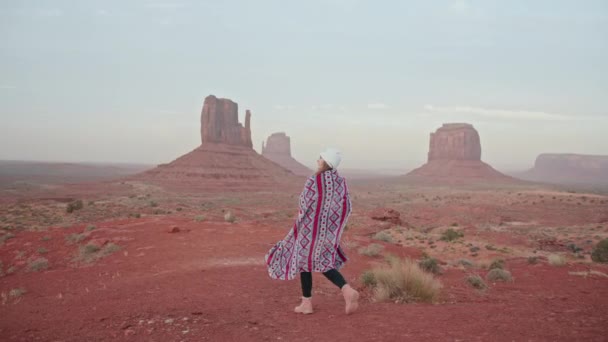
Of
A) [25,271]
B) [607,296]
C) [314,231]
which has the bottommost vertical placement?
[25,271]

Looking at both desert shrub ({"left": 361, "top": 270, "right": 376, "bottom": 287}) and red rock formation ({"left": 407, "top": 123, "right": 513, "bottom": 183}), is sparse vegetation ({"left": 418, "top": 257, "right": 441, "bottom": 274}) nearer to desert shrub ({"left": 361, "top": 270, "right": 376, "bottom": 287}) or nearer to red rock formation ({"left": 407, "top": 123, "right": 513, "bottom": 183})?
desert shrub ({"left": 361, "top": 270, "right": 376, "bottom": 287})

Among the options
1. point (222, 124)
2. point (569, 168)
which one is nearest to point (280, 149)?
point (222, 124)

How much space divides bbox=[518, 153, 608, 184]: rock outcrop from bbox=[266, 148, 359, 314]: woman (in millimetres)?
181220

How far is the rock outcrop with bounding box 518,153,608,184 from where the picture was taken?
160500 mm

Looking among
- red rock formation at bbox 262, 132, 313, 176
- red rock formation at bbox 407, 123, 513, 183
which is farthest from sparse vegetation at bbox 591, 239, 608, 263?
red rock formation at bbox 262, 132, 313, 176

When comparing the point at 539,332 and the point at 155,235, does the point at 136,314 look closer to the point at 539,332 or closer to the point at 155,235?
the point at 539,332

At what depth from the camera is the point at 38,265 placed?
9.80 m

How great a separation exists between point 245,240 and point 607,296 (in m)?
Result: 8.33

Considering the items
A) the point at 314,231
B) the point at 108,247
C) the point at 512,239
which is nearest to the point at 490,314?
the point at 314,231

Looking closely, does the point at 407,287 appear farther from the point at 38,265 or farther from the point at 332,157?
the point at 38,265

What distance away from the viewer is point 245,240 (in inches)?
446

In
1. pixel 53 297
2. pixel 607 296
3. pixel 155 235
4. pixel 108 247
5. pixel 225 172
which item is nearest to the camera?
pixel 607 296

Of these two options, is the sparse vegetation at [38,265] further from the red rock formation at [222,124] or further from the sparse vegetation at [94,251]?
the red rock formation at [222,124]

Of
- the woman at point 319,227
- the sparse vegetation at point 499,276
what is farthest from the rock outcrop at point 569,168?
the woman at point 319,227
